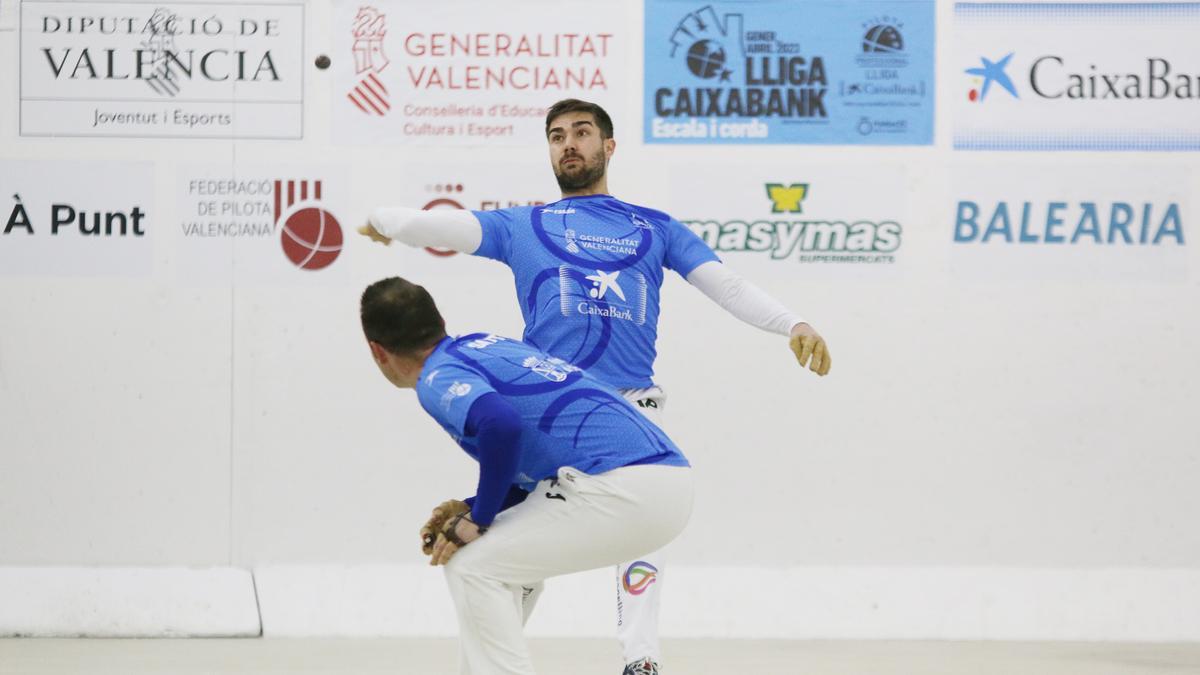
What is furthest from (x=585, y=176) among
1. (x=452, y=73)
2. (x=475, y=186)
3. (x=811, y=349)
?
(x=452, y=73)

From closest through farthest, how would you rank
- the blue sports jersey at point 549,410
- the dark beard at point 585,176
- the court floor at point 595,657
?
the blue sports jersey at point 549,410, the dark beard at point 585,176, the court floor at point 595,657

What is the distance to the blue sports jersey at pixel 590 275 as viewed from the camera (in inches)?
171

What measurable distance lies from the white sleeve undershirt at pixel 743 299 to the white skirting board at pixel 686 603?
1959 mm

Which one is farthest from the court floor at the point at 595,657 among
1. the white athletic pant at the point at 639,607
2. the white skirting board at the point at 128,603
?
the white athletic pant at the point at 639,607

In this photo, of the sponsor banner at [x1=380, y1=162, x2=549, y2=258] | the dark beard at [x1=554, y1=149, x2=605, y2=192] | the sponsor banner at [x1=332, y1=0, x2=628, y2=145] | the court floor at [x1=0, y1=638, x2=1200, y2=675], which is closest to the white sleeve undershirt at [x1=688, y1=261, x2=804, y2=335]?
the dark beard at [x1=554, y1=149, x2=605, y2=192]

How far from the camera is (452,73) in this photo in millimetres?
6211

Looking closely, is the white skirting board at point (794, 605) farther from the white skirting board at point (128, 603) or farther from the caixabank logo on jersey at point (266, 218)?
the caixabank logo on jersey at point (266, 218)

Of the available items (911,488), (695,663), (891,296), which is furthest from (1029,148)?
(695,663)

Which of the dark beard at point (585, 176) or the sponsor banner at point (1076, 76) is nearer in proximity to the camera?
Answer: the dark beard at point (585, 176)

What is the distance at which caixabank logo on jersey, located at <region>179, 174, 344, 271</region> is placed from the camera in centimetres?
621

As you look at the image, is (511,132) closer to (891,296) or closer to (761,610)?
(891,296)

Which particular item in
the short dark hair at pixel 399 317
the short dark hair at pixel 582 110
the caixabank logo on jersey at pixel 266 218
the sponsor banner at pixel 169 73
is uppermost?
the sponsor banner at pixel 169 73

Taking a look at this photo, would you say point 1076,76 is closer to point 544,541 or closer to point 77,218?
point 544,541

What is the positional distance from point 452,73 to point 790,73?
4.42 feet
